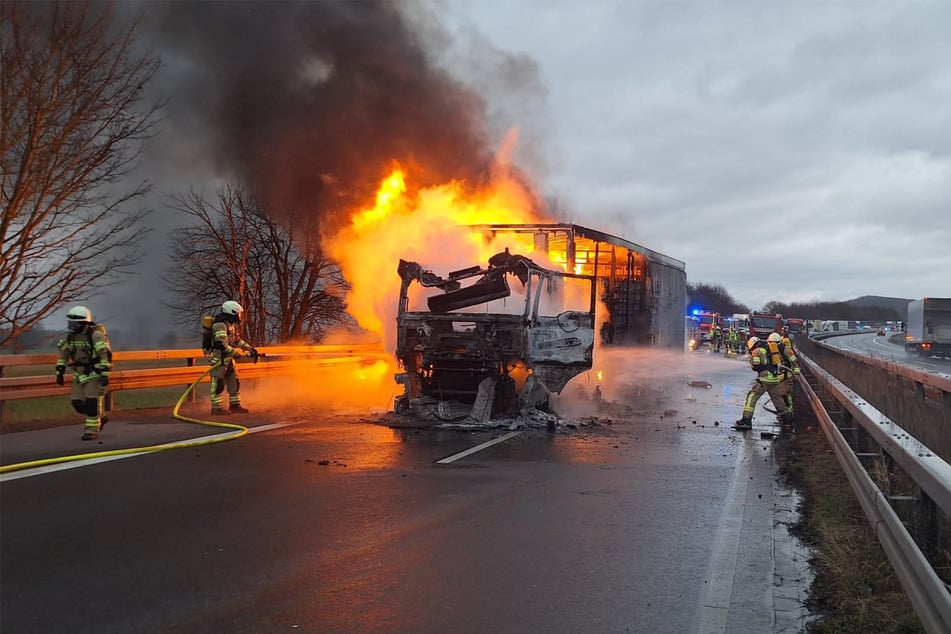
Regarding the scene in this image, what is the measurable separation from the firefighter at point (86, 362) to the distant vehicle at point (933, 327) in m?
31.7

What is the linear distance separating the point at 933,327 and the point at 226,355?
30402 mm

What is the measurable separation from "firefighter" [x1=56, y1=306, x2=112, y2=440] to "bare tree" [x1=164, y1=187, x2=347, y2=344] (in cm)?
1053

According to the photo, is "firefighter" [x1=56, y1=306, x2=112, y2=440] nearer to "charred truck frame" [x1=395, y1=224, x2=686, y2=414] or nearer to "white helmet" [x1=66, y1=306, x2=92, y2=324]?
"white helmet" [x1=66, y1=306, x2=92, y2=324]

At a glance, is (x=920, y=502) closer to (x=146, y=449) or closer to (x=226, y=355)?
(x=146, y=449)

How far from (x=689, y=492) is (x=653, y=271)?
1005 cm

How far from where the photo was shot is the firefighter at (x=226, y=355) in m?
10.2

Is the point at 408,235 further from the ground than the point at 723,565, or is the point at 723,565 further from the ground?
the point at 408,235

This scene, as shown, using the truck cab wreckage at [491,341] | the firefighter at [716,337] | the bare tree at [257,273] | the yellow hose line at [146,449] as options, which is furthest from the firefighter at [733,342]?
the yellow hose line at [146,449]

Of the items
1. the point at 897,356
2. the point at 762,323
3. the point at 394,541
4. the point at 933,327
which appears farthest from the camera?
the point at 762,323

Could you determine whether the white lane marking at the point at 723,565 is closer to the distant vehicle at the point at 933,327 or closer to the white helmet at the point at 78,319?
the white helmet at the point at 78,319

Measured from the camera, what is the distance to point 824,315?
435 ft

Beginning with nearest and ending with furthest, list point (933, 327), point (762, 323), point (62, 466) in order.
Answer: point (62, 466) < point (933, 327) < point (762, 323)

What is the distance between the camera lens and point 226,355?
10.2 m

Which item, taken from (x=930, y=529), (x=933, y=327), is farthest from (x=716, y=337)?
(x=930, y=529)
